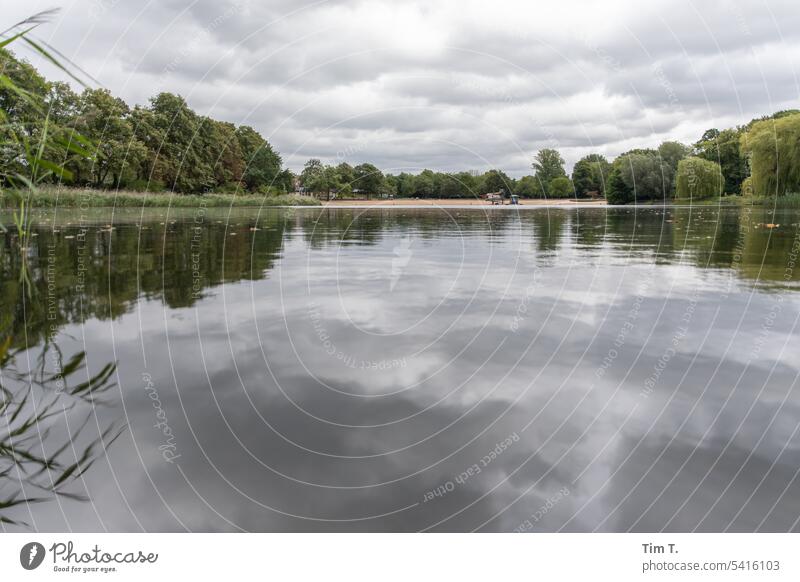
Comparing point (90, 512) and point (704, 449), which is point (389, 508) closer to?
point (90, 512)

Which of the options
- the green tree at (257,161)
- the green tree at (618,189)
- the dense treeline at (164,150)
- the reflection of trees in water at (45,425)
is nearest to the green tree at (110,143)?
the dense treeline at (164,150)

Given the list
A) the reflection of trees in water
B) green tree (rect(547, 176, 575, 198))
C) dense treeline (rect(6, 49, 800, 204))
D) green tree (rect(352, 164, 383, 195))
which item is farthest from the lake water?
green tree (rect(547, 176, 575, 198))

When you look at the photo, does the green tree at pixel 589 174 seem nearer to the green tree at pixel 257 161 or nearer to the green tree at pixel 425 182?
the green tree at pixel 425 182

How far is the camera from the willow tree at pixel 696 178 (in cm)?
6250

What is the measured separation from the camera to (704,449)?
4879 millimetres

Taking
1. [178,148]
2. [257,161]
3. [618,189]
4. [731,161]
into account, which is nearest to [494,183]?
[618,189]

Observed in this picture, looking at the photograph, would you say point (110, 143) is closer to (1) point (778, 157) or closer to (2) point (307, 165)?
(2) point (307, 165)

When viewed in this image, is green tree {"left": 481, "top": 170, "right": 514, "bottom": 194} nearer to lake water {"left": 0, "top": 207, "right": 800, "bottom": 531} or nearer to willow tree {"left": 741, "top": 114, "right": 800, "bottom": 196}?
willow tree {"left": 741, "top": 114, "right": 800, "bottom": 196}

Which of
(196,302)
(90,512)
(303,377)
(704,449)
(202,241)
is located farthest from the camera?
(202,241)

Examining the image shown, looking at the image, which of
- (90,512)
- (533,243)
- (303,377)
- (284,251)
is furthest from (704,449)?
(533,243)

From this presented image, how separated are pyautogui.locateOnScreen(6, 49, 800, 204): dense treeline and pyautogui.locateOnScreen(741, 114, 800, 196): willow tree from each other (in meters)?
0.08

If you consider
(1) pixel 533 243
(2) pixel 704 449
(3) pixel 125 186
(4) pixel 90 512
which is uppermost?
(3) pixel 125 186

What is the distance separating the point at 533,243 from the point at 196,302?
601 inches

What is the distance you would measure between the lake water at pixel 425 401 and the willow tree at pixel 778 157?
41977mm
